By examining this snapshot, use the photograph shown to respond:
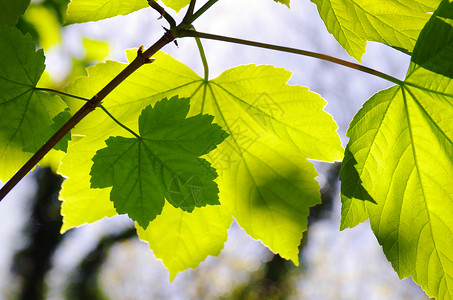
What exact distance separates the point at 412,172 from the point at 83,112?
554 mm

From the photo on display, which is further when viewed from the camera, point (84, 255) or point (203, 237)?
point (84, 255)

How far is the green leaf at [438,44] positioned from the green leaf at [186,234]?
0.42m

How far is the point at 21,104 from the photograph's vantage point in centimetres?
56

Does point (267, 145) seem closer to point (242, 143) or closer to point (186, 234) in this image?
point (242, 143)

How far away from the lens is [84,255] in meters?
7.52

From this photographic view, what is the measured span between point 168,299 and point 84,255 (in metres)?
2.26

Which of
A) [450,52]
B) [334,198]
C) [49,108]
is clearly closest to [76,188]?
[49,108]

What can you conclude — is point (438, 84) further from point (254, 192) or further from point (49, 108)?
point (49, 108)

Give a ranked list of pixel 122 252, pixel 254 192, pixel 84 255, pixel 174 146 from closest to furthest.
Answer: pixel 174 146 → pixel 254 192 → pixel 84 255 → pixel 122 252

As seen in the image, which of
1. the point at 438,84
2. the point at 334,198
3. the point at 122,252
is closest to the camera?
the point at 438,84

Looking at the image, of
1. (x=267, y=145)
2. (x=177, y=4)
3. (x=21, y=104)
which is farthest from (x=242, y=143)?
(x=21, y=104)

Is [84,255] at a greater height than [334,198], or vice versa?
[334,198]

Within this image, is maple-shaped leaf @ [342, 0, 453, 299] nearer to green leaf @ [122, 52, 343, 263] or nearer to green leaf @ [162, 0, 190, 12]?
green leaf @ [122, 52, 343, 263]

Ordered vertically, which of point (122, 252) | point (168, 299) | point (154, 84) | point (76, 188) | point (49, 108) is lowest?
point (168, 299)
